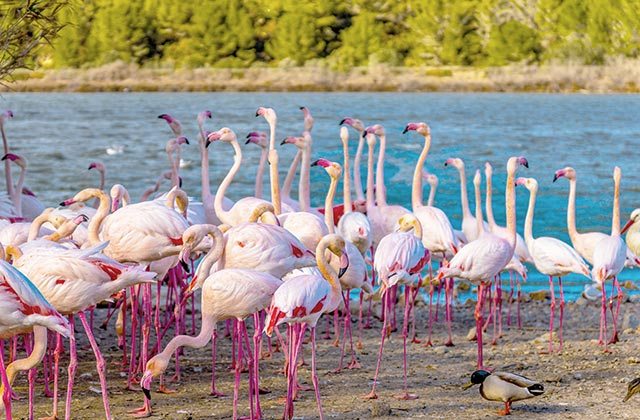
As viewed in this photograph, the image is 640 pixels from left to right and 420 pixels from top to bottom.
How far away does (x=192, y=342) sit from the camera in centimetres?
675

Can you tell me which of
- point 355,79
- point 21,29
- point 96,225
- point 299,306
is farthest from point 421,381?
point 355,79

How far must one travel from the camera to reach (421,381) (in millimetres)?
7965

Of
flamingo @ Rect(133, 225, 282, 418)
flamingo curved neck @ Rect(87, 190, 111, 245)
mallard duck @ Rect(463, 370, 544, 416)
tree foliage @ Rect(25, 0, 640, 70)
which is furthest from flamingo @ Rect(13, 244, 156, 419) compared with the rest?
tree foliage @ Rect(25, 0, 640, 70)

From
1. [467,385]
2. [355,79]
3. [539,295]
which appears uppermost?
[467,385]

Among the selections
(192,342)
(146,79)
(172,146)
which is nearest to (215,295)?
(192,342)

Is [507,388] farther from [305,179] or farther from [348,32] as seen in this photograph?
[348,32]

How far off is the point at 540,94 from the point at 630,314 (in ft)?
222

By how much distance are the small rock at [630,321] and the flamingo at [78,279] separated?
488 cm

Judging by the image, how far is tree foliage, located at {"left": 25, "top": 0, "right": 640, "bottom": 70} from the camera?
3506 inches

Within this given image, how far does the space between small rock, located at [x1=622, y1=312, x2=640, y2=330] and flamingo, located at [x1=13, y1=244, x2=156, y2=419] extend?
4.88 meters

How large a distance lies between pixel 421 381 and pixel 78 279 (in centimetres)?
257

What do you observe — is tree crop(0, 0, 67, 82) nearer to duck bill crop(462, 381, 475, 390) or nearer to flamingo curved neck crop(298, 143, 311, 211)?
flamingo curved neck crop(298, 143, 311, 211)

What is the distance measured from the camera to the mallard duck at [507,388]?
22.4ft

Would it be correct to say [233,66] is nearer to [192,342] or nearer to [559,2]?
[559,2]
